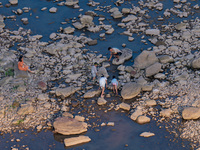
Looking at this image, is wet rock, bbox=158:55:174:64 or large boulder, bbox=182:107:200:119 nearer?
large boulder, bbox=182:107:200:119

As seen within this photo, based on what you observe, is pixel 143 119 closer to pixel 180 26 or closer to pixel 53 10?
pixel 180 26

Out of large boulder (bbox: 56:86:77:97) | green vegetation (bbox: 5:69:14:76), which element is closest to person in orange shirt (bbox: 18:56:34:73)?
green vegetation (bbox: 5:69:14:76)

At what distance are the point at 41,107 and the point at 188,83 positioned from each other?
25.8 feet

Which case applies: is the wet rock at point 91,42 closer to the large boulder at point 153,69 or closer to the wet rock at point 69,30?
the wet rock at point 69,30

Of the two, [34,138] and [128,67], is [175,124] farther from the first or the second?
[34,138]

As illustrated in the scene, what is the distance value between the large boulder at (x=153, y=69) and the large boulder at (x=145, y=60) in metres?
0.45

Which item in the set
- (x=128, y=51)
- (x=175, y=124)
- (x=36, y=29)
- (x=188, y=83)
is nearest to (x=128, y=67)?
(x=128, y=51)

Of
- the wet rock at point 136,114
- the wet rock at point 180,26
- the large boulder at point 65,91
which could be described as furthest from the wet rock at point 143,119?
the wet rock at point 180,26

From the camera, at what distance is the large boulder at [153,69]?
19.0 m

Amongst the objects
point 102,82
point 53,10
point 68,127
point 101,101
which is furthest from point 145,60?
point 53,10

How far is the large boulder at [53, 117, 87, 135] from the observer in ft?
51.0

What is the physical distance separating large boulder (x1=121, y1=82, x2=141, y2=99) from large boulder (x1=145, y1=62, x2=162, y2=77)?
1521 mm

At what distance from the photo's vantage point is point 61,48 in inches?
850

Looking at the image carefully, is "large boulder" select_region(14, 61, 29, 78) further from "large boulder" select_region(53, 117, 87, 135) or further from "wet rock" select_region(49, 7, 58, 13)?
"wet rock" select_region(49, 7, 58, 13)
